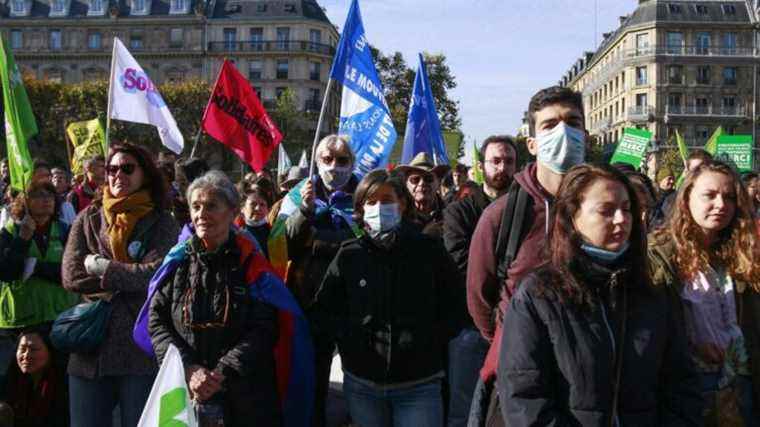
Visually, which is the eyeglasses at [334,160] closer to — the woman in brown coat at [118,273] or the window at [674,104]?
the woman in brown coat at [118,273]

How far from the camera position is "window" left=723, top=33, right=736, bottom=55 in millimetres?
78938

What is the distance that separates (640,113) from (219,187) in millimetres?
78358

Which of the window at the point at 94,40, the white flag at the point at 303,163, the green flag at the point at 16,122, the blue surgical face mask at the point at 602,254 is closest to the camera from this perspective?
the blue surgical face mask at the point at 602,254

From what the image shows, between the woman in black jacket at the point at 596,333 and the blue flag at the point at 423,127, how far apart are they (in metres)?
6.34

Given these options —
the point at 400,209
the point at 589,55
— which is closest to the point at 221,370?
the point at 400,209

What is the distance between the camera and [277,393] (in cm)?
402

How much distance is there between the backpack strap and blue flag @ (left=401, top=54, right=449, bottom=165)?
5.88 meters

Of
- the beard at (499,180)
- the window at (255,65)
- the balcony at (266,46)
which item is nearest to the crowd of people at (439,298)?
the beard at (499,180)

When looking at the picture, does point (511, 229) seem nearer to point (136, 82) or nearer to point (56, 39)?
point (136, 82)

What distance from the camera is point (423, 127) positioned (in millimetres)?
9539

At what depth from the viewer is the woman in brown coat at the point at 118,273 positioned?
161 inches

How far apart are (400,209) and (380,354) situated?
0.72m

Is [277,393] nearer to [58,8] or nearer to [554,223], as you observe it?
[554,223]

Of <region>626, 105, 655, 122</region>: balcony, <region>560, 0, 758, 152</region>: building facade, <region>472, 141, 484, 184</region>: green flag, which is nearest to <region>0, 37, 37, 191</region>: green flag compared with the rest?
<region>472, 141, 484, 184</region>: green flag
